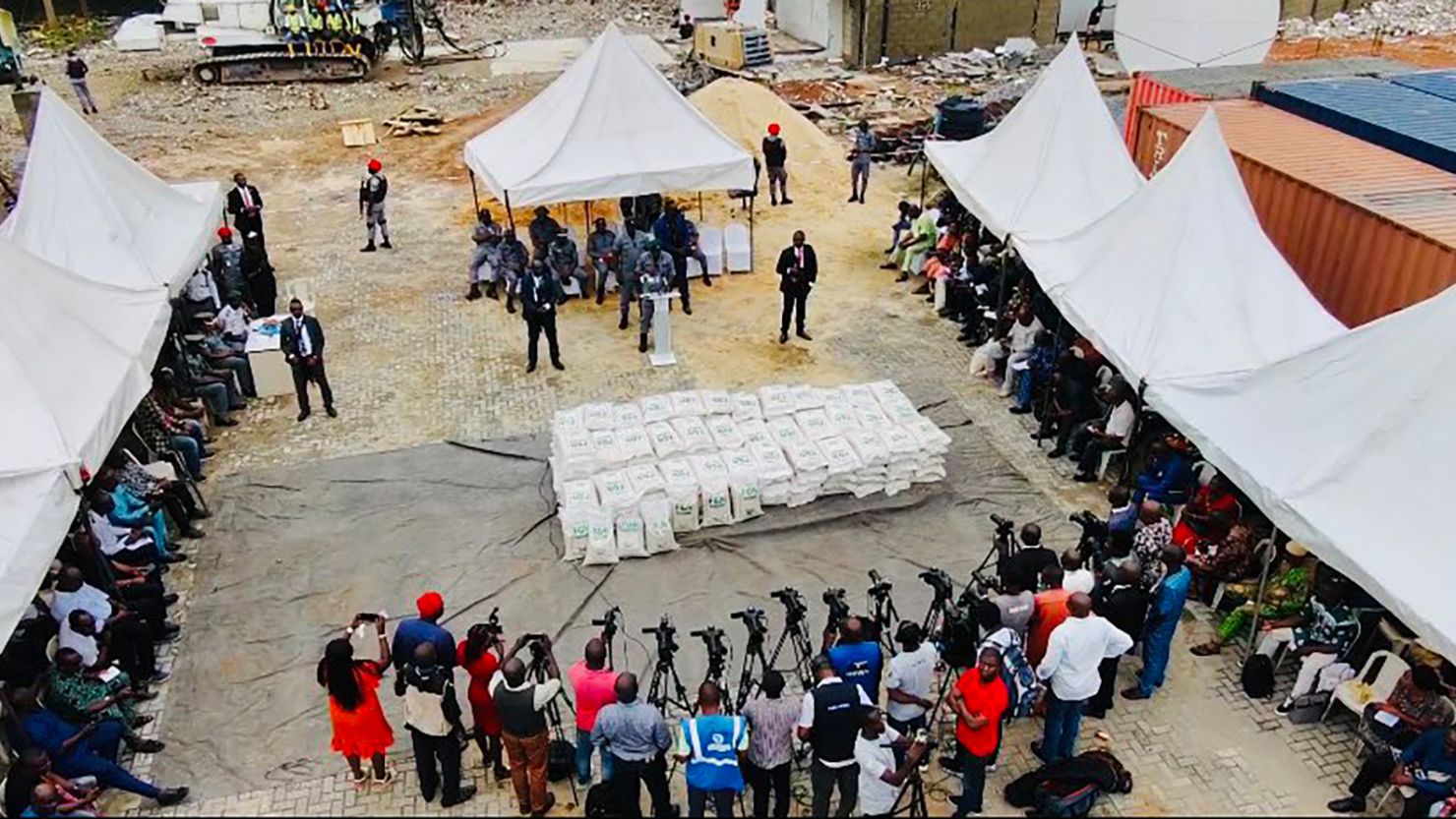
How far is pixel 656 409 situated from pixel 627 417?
1.00 ft

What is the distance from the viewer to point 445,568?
366 inches

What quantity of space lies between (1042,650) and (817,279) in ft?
28.4

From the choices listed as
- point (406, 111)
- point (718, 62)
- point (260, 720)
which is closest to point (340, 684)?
point (260, 720)

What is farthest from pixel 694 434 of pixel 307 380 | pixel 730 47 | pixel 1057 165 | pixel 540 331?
pixel 730 47

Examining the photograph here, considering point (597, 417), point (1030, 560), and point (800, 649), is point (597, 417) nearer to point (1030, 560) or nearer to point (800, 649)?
point (800, 649)

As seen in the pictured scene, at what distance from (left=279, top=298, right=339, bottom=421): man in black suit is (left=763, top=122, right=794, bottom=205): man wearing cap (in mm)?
8494

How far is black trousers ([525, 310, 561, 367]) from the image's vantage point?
1226cm

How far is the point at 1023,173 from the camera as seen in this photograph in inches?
510

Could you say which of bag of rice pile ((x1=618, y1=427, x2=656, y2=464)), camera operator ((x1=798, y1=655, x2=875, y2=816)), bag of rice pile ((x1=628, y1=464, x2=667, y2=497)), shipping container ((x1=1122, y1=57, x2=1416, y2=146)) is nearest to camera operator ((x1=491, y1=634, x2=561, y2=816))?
camera operator ((x1=798, y1=655, x2=875, y2=816))

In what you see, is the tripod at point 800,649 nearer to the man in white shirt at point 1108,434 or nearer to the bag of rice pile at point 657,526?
the bag of rice pile at point 657,526

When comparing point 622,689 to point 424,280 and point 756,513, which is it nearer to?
point 756,513

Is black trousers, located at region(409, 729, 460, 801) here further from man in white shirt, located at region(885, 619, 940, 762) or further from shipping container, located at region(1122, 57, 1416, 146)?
shipping container, located at region(1122, 57, 1416, 146)

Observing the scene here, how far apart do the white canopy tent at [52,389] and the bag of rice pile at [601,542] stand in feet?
12.5

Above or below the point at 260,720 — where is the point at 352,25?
above
